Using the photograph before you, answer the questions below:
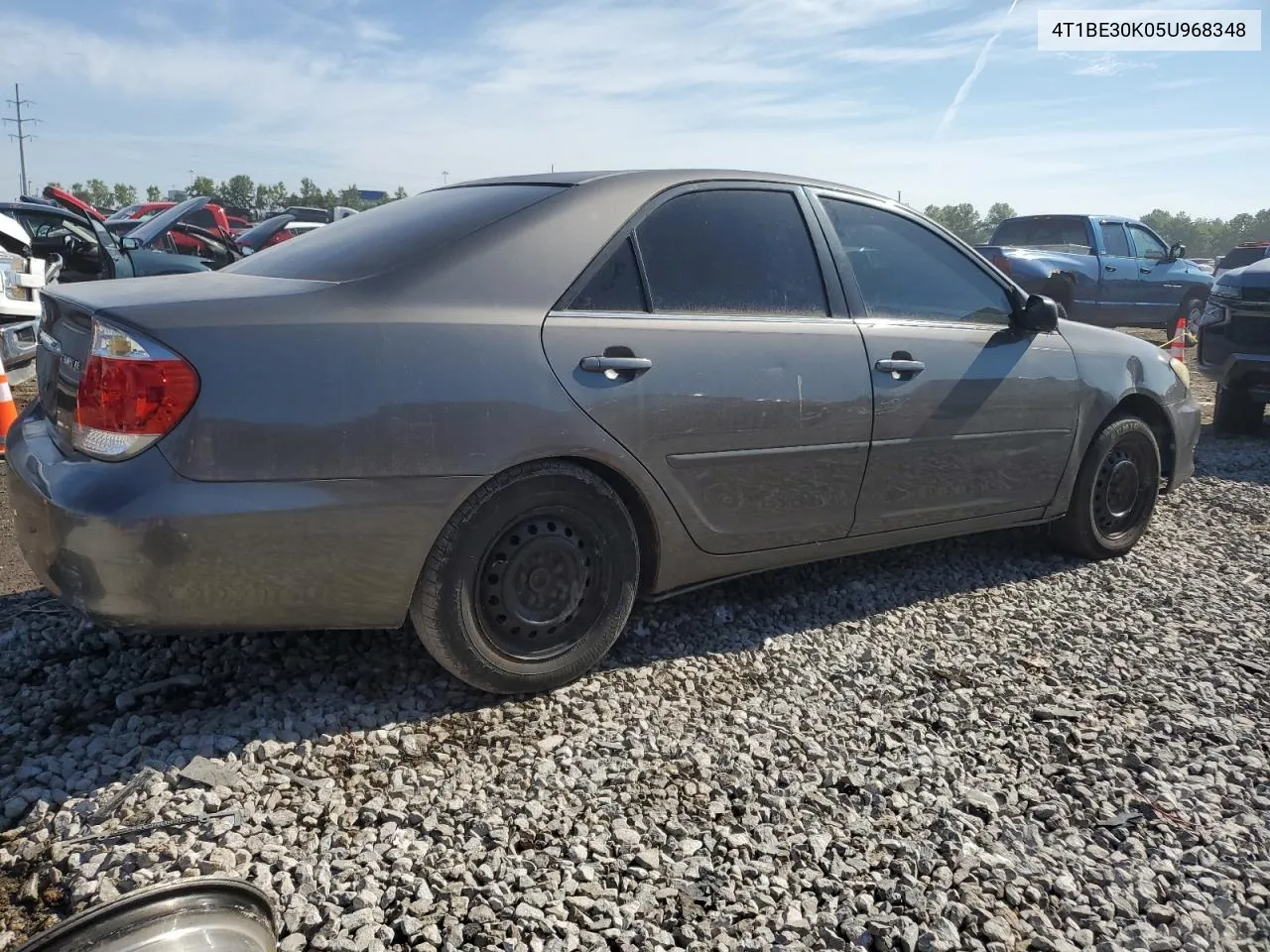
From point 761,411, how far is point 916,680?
104cm

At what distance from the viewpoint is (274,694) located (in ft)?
9.77

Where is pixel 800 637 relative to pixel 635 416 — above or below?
below

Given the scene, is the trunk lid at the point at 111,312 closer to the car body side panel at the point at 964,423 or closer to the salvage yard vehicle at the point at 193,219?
the car body side panel at the point at 964,423

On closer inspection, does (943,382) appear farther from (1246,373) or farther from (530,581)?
(1246,373)

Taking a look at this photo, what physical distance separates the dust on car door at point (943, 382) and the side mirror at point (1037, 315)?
0.14 ft

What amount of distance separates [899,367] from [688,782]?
1.77 meters

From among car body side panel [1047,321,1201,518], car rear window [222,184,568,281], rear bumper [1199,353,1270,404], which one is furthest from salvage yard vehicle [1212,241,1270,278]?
car rear window [222,184,568,281]

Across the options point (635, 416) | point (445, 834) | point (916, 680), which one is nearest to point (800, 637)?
point (916, 680)

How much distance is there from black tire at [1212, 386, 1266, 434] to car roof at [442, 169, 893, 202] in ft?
19.3

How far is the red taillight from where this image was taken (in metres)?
2.40

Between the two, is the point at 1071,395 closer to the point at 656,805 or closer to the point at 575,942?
the point at 656,805

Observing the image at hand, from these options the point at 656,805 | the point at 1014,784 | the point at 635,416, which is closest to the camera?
the point at 656,805

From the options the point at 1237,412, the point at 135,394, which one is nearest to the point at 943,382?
the point at 135,394

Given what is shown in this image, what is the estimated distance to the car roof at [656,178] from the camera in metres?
3.28
